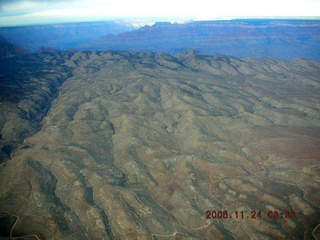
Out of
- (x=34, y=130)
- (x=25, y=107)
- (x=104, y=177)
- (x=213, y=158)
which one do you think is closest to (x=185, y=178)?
(x=213, y=158)

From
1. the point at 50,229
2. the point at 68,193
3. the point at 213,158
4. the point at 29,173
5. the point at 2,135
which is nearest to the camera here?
the point at 50,229

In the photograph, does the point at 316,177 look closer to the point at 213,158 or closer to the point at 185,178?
the point at 213,158

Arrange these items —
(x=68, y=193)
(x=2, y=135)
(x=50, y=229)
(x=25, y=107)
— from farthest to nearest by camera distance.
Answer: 1. (x=25, y=107)
2. (x=2, y=135)
3. (x=68, y=193)
4. (x=50, y=229)

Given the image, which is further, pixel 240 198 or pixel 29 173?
pixel 29 173

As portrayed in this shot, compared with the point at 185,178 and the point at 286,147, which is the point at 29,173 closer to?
the point at 185,178
